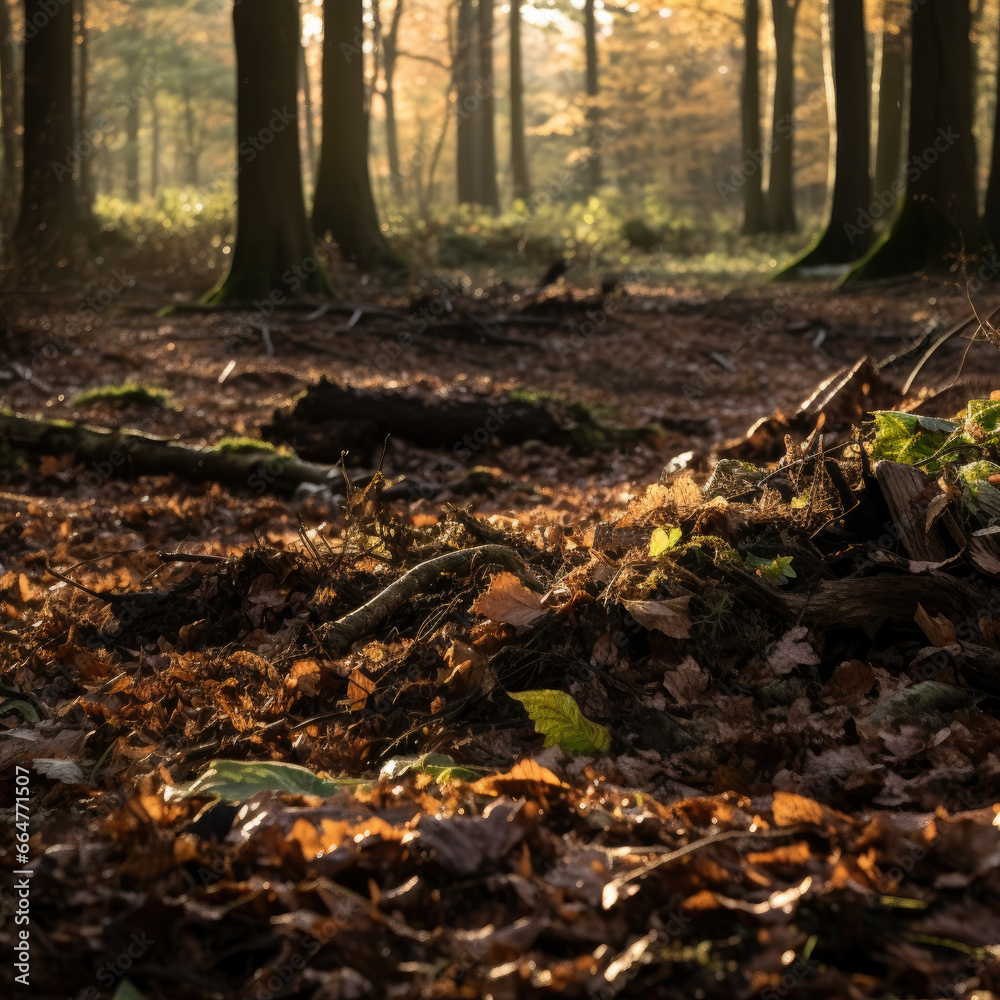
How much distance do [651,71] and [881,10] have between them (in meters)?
31.7

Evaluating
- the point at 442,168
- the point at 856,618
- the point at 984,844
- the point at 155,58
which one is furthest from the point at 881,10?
the point at 442,168

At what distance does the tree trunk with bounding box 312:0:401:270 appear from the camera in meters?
16.9

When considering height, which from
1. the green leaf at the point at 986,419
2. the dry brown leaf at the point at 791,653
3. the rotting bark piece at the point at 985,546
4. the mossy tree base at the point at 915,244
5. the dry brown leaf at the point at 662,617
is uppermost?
the mossy tree base at the point at 915,244

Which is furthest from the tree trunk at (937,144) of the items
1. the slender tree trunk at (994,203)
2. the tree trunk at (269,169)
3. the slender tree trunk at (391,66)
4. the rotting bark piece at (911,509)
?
the slender tree trunk at (391,66)

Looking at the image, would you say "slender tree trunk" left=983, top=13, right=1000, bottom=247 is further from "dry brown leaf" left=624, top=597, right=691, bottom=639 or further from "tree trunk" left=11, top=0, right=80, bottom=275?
"dry brown leaf" left=624, top=597, right=691, bottom=639

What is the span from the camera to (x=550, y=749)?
2836 mm

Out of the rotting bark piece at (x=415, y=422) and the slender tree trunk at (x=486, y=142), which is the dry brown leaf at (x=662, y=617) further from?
the slender tree trunk at (x=486, y=142)

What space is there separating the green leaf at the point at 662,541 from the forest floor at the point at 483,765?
53 millimetres

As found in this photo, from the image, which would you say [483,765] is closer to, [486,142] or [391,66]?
[486,142]

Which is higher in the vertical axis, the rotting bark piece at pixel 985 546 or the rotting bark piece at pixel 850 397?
the rotting bark piece at pixel 850 397

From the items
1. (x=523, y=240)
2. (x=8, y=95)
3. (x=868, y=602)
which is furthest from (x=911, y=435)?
(x=8, y=95)

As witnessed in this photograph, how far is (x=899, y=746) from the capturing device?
271 centimetres

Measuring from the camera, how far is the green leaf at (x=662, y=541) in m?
3.27

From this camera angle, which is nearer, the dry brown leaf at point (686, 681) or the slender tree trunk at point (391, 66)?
the dry brown leaf at point (686, 681)
